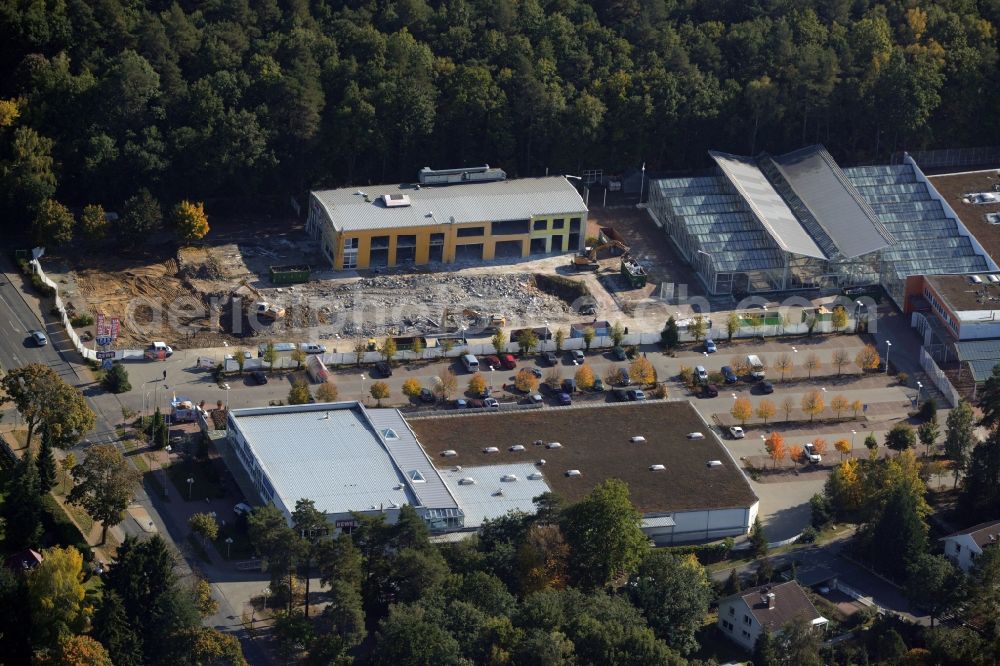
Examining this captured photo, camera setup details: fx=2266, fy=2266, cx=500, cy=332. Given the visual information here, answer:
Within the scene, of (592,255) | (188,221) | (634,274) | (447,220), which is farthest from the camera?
(592,255)

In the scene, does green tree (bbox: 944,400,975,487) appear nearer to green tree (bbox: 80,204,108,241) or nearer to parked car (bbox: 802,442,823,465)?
parked car (bbox: 802,442,823,465)

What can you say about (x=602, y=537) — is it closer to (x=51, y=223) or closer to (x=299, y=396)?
(x=299, y=396)

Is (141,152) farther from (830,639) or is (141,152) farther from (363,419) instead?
(830,639)

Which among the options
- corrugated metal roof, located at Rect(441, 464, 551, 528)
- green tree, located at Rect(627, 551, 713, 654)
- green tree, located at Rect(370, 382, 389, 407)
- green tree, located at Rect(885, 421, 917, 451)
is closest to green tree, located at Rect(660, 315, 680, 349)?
green tree, located at Rect(885, 421, 917, 451)

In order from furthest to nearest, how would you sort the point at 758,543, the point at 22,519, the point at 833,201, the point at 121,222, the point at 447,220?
the point at 833,201, the point at 447,220, the point at 121,222, the point at 758,543, the point at 22,519

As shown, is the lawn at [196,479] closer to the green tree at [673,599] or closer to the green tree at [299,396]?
the green tree at [299,396]

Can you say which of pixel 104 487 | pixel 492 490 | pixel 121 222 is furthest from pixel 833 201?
pixel 104 487

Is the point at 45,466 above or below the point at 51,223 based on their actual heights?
below
